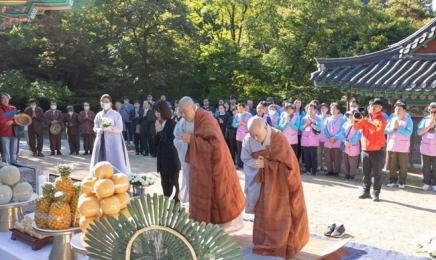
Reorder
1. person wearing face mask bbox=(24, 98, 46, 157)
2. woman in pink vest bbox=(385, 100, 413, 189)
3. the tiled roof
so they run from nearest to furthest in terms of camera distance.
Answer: woman in pink vest bbox=(385, 100, 413, 189) < the tiled roof < person wearing face mask bbox=(24, 98, 46, 157)

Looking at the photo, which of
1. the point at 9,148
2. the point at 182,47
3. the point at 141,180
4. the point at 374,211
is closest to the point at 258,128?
the point at 141,180

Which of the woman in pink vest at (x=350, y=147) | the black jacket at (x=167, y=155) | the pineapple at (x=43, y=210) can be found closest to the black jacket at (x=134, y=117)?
the woman in pink vest at (x=350, y=147)

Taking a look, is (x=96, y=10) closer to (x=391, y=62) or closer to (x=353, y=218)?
(x=391, y=62)

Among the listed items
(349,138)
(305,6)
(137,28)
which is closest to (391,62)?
(349,138)

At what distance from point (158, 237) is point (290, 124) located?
392 inches

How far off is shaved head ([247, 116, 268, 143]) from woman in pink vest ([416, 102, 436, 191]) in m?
6.08

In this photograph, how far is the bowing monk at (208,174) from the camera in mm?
5684

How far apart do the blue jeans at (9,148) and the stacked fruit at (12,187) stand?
8.13 metres

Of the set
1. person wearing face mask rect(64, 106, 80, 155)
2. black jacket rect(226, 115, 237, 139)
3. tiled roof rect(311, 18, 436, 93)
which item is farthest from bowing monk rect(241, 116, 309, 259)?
person wearing face mask rect(64, 106, 80, 155)

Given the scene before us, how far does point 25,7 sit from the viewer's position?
260 inches

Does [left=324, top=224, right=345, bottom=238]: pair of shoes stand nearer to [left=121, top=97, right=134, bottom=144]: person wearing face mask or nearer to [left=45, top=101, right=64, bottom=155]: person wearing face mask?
[left=45, top=101, right=64, bottom=155]: person wearing face mask

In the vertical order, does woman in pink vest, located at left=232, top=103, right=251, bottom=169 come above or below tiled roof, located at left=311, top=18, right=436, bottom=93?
below

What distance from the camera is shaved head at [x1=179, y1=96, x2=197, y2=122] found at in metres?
5.81

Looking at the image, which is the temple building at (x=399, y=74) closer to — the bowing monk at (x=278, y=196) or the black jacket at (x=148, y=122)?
the black jacket at (x=148, y=122)
